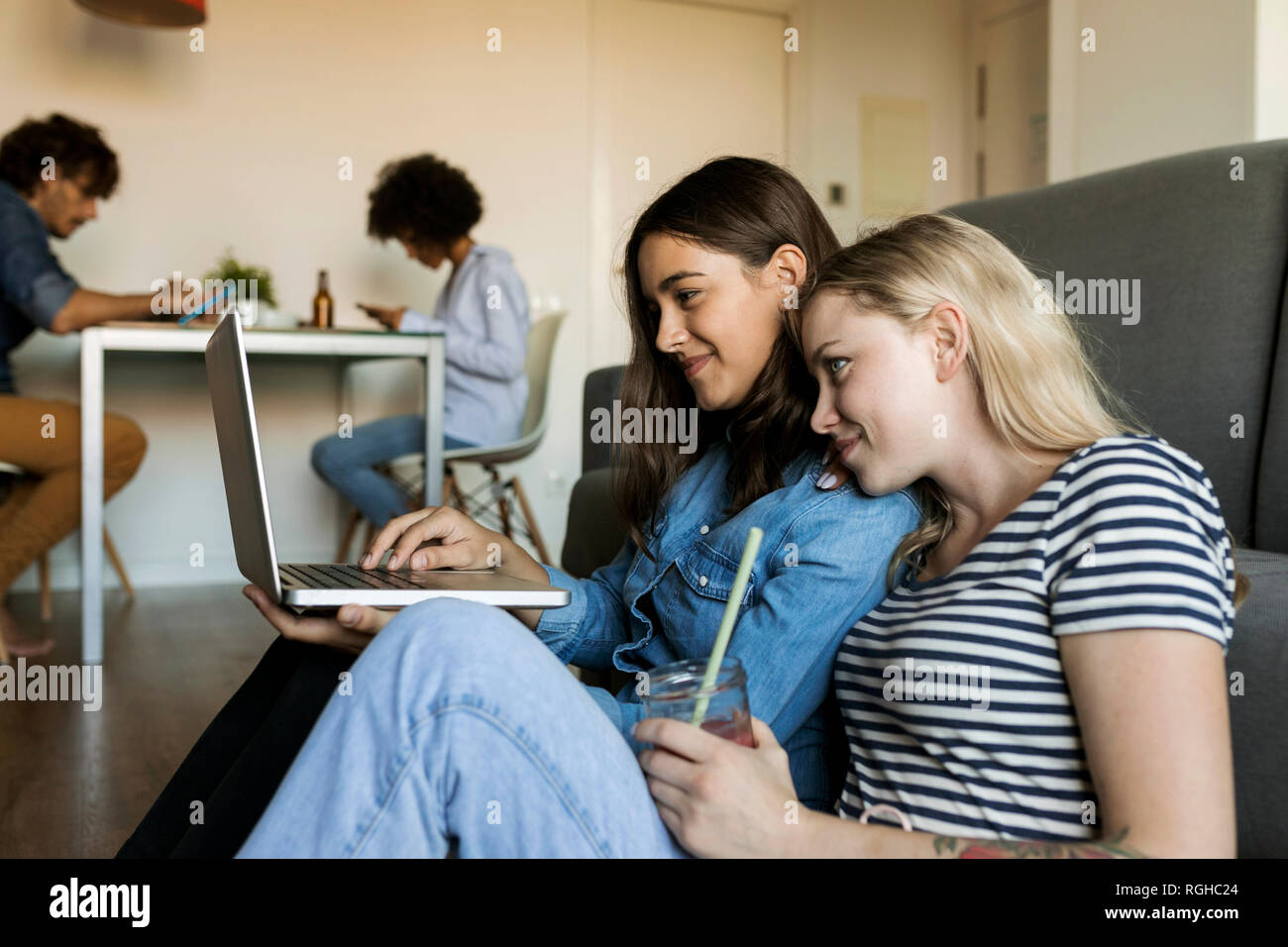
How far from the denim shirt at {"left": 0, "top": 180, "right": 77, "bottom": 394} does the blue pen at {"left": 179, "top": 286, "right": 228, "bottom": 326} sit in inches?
11.7

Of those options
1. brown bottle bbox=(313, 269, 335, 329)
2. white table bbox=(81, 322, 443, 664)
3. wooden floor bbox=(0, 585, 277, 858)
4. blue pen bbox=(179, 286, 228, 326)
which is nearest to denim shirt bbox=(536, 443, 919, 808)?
wooden floor bbox=(0, 585, 277, 858)

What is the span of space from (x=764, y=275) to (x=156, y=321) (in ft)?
7.31

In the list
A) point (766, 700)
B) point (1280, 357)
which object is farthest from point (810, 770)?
point (1280, 357)

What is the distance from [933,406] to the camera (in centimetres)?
91

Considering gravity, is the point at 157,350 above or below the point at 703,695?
above

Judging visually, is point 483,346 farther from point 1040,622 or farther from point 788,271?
point 1040,622

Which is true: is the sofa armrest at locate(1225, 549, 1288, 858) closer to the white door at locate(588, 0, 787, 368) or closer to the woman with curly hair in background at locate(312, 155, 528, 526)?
the woman with curly hair in background at locate(312, 155, 528, 526)

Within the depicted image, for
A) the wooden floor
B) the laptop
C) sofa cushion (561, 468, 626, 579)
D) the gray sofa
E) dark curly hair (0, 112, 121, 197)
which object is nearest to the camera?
the laptop

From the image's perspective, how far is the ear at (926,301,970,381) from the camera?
891mm

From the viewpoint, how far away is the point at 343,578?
3.55 feet

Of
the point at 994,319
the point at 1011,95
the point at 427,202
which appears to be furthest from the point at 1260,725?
the point at 1011,95

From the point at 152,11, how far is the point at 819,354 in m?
3.15

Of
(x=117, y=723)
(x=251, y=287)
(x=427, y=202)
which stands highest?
(x=427, y=202)
